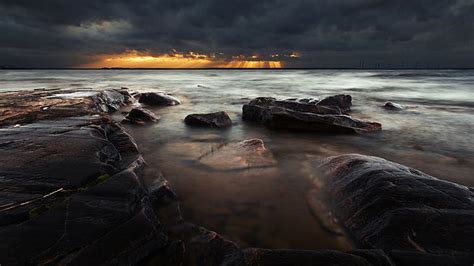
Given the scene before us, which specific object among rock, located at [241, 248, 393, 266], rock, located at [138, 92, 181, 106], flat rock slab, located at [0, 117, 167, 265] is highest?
flat rock slab, located at [0, 117, 167, 265]

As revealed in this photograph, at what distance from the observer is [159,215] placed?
4.12 meters

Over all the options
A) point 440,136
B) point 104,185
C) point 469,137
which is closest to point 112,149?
point 104,185

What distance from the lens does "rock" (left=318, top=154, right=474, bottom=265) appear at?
3.11 m

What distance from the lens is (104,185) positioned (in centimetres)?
395

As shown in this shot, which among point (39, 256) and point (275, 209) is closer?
point (39, 256)

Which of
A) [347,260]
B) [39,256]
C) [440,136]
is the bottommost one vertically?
[440,136]

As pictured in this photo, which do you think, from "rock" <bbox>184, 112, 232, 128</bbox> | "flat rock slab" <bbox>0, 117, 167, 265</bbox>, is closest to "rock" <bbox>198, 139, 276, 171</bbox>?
"flat rock slab" <bbox>0, 117, 167, 265</bbox>

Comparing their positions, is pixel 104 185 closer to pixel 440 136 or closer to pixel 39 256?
pixel 39 256

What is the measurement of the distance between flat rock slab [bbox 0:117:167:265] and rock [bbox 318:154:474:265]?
2.55 metres

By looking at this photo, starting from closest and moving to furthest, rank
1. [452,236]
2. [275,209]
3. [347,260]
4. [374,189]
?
[347,260] → [452,236] → [374,189] → [275,209]

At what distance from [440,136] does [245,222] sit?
8864mm

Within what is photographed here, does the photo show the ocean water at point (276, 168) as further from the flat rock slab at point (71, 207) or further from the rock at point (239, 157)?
the flat rock slab at point (71, 207)

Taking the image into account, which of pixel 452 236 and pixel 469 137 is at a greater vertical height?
pixel 452 236

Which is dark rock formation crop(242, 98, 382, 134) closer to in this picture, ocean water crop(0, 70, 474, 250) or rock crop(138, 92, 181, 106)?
ocean water crop(0, 70, 474, 250)
